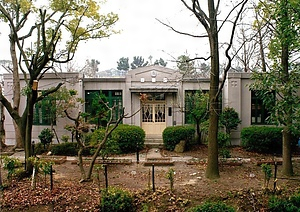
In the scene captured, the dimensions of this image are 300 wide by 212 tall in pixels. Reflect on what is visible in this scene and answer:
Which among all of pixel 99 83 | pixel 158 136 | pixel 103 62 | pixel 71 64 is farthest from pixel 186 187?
pixel 103 62

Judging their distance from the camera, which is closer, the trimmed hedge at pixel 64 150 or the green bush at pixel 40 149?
the trimmed hedge at pixel 64 150

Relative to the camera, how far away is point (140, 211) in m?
6.30

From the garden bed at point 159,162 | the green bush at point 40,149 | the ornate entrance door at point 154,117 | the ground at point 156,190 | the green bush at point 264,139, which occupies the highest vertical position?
the ornate entrance door at point 154,117

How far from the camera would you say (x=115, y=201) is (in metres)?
6.04

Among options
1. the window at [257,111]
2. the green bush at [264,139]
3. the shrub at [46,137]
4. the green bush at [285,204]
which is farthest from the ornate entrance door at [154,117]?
the green bush at [285,204]

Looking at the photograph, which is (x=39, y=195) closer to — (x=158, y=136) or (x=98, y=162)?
(x=98, y=162)

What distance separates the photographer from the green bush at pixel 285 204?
19.1 ft

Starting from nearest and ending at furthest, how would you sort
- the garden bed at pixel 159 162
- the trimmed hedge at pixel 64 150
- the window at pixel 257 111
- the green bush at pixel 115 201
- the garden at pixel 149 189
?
the green bush at pixel 115 201
the garden at pixel 149 189
the garden bed at pixel 159 162
the trimmed hedge at pixel 64 150
the window at pixel 257 111

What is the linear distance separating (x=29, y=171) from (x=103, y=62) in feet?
86.9

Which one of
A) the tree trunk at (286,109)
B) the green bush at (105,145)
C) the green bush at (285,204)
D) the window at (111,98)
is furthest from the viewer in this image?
the window at (111,98)

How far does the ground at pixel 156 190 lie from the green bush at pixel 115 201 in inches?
11.0

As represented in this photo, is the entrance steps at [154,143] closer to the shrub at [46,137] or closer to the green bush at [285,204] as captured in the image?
the shrub at [46,137]

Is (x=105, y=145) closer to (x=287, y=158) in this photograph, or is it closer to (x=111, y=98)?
(x=111, y=98)

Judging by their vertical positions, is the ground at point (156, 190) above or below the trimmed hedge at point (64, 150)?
below
